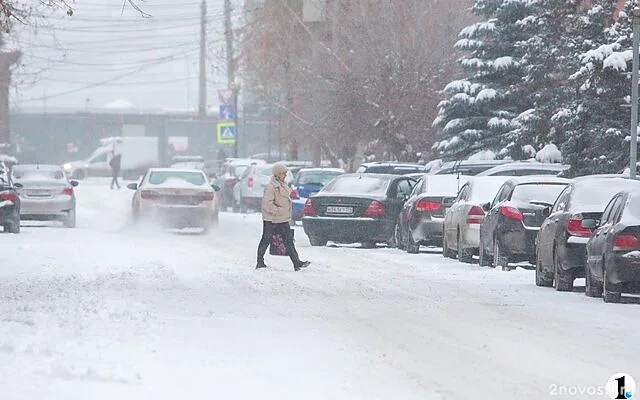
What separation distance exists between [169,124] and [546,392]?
12335 cm

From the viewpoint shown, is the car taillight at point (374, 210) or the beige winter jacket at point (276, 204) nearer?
the beige winter jacket at point (276, 204)

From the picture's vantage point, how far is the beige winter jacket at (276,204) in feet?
80.1

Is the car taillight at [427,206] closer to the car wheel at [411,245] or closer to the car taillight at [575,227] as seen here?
the car wheel at [411,245]

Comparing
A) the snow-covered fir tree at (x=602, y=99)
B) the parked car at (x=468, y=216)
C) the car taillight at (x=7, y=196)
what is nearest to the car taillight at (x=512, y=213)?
the parked car at (x=468, y=216)

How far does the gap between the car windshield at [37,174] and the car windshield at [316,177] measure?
6.52m

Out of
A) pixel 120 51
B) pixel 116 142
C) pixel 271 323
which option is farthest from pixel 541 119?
pixel 120 51

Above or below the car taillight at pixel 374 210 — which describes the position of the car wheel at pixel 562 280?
below

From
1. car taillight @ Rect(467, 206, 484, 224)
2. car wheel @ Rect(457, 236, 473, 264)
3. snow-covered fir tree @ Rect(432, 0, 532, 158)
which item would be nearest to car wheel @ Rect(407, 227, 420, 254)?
car wheel @ Rect(457, 236, 473, 264)

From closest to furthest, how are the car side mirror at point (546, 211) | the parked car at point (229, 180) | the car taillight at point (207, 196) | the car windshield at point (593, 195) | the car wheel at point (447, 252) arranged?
the car windshield at point (593, 195)
the car side mirror at point (546, 211)
the car wheel at point (447, 252)
the car taillight at point (207, 196)
the parked car at point (229, 180)

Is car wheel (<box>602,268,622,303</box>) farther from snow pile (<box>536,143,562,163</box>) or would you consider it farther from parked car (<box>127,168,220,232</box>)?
parked car (<box>127,168,220,232</box>)

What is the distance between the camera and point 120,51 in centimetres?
17975

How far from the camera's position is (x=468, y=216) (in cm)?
2753

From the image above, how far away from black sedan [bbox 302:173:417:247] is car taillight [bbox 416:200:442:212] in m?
1.74

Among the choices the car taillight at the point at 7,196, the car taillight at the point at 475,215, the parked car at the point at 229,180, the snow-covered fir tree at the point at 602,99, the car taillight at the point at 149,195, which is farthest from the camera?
the parked car at the point at 229,180
